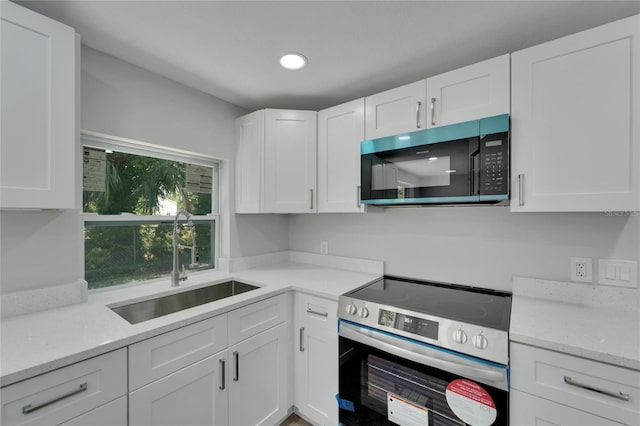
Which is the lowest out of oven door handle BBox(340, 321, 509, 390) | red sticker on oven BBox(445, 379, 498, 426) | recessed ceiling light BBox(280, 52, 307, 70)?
red sticker on oven BBox(445, 379, 498, 426)

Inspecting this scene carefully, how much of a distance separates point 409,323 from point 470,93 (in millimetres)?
1251

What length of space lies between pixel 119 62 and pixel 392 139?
1.71 meters

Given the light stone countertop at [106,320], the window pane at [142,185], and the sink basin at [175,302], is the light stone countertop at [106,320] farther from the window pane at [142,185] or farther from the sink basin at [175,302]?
the window pane at [142,185]

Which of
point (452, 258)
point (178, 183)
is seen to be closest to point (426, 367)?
point (452, 258)

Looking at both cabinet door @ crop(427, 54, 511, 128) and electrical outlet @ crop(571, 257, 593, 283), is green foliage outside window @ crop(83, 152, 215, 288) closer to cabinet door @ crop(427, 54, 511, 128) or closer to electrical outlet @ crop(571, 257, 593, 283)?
cabinet door @ crop(427, 54, 511, 128)

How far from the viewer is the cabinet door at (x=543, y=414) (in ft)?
3.15

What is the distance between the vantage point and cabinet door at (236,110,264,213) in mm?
2094

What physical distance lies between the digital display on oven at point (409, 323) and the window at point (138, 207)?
4.34 ft

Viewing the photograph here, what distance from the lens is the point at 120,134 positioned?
1626 mm

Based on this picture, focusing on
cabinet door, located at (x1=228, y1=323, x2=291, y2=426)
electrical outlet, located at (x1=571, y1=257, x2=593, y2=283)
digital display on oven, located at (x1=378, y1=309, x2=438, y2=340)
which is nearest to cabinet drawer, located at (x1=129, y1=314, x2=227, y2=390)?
cabinet door, located at (x1=228, y1=323, x2=291, y2=426)

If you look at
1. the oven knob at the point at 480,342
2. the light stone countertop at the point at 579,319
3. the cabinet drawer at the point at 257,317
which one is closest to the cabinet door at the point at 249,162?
the cabinet drawer at the point at 257,317

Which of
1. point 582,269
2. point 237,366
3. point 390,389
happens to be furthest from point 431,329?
point 237,366

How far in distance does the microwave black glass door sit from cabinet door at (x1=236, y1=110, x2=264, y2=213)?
0.83 m

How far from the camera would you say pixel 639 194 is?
108 cm
